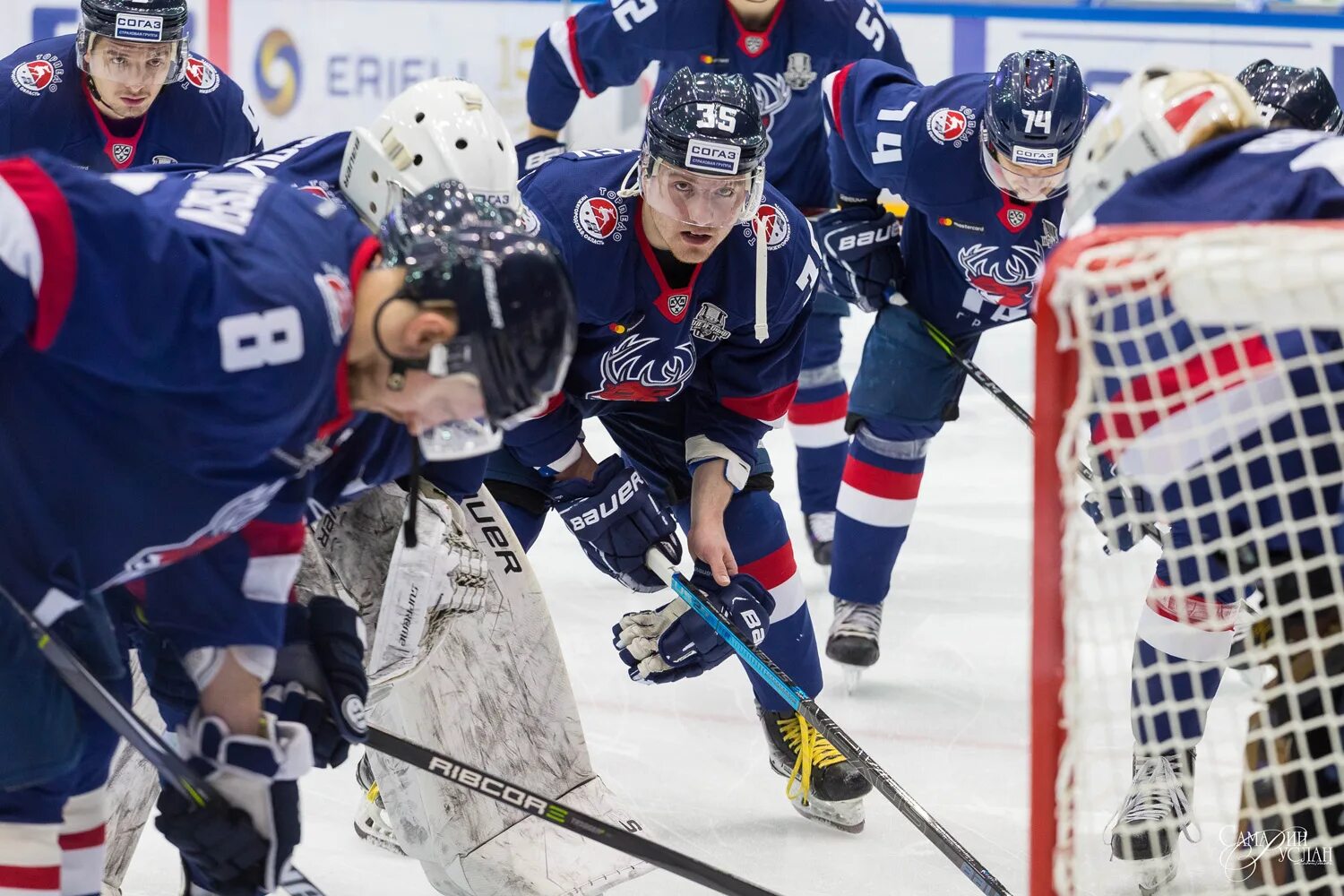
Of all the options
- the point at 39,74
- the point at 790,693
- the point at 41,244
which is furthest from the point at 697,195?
the point at 39,74

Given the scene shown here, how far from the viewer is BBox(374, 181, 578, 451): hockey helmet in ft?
5.30

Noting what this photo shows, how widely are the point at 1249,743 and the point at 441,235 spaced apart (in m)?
1.13

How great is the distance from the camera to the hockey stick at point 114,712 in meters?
1.72

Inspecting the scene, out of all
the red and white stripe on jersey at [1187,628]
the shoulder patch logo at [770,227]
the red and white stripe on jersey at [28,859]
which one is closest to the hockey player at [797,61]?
the shoulder patch logo at [770,227]

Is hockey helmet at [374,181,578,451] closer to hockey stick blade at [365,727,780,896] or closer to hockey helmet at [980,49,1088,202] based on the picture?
hockey stick blade at [365,727,780,896]

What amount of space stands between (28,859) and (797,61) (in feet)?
9.77

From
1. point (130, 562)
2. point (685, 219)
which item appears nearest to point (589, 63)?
point (685, 219)

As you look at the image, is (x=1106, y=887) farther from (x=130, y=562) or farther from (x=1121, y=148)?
(x=130, y=562)

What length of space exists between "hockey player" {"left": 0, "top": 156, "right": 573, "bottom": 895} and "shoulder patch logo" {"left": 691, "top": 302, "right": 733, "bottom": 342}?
3.39ft

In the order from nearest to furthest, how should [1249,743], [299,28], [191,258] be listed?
[191,258] → [1249,743] → [299,28]

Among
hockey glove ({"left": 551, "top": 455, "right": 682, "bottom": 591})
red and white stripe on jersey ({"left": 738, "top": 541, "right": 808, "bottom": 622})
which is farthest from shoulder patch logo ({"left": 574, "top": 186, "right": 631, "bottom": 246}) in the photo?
red and white stripe on jersey ({"left": 738, "top": 541, "right": 808, "bottom": 622})

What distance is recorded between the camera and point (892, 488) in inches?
138

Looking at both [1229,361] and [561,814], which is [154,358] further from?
[1229,361]

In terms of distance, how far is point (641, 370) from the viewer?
9.04ft
